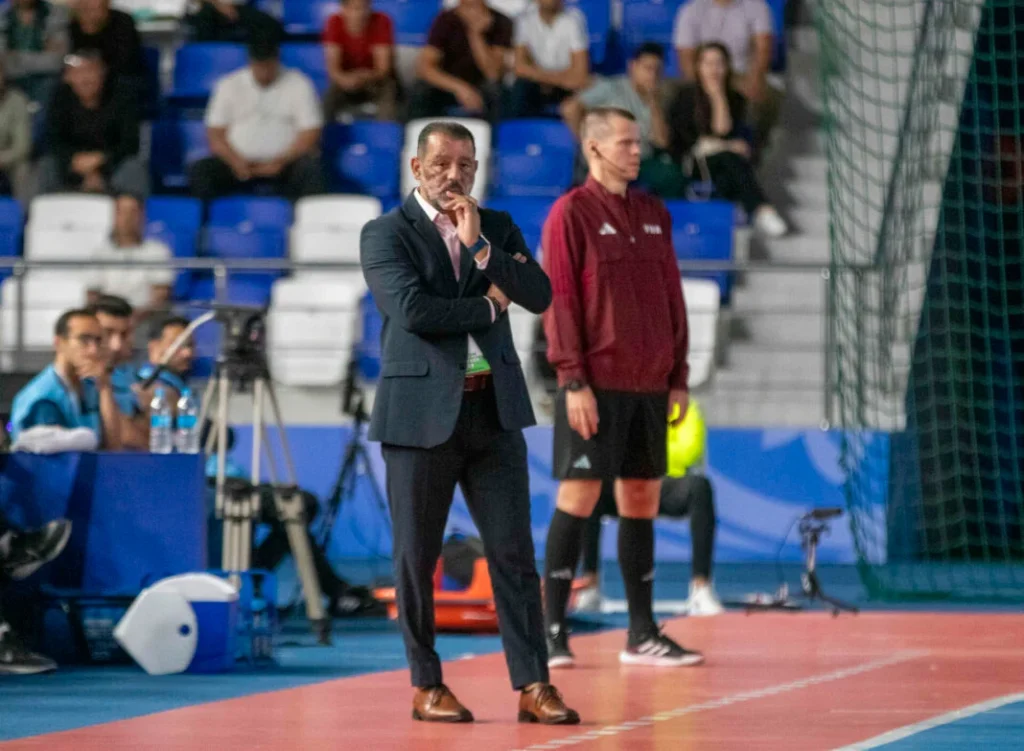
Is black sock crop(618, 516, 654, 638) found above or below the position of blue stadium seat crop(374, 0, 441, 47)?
below

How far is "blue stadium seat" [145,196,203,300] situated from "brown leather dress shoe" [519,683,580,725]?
26.4 ft

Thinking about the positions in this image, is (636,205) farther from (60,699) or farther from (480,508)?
(60,699)

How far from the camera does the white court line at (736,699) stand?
5039mm

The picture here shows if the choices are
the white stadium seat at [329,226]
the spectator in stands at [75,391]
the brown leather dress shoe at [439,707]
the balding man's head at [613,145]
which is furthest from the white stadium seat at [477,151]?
the brown leather dress shoe at [439,707]

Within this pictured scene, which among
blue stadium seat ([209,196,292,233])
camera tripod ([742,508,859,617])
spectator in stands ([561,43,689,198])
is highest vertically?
spectator in stands ([561,43,689,198])

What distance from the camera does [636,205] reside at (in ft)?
23.0

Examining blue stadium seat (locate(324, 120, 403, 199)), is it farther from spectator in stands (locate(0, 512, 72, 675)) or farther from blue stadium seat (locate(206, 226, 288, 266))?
spectator in stands (locate(0, 512, 72, 675))

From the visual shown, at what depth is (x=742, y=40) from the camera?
1382 centimetres

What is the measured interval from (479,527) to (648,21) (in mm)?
9758

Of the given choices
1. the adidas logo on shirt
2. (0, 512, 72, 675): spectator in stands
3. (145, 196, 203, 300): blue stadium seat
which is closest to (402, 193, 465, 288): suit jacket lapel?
the adidas logo on shirt

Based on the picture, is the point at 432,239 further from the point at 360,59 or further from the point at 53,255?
the point at 360,59

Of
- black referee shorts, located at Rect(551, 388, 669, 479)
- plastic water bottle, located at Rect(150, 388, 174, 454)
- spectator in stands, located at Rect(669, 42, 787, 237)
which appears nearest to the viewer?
black referee shorts, located at Rect(551, 388, 669, 479)

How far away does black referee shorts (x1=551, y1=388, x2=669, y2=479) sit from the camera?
6.73m

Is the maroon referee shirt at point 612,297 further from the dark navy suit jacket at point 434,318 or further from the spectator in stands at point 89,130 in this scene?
the spectator in stands at point 89,130
